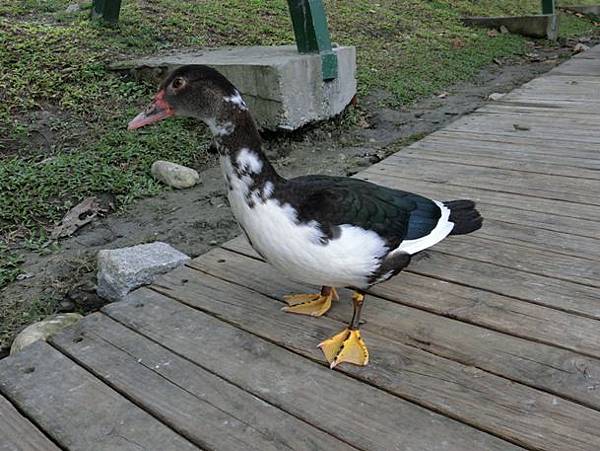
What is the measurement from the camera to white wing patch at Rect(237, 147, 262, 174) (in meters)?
2.04

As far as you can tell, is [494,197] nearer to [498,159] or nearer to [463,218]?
[498,159]

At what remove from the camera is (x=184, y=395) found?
6.57 ft

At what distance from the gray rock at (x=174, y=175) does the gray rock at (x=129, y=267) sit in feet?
3.99

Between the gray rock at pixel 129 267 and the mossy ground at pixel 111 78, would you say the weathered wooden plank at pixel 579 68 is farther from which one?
the gray rock at pixel 129 267

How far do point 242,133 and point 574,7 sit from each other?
41.4 ft

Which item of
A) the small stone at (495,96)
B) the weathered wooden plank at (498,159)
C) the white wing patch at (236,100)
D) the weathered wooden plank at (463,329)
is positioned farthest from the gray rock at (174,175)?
the small stone at (495,96)

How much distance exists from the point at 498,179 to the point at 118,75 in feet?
11.6

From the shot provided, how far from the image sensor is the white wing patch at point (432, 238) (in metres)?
2.25

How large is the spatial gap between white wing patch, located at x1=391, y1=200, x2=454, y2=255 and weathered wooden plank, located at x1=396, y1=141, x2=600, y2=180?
1.68 m

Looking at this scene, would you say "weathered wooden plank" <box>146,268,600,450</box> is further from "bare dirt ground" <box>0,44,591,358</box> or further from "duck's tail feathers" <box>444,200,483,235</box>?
"bare dirt ground" <box>0,44,591,358</box>

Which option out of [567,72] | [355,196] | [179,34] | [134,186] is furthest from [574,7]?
[355,196]

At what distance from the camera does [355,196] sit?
7.25ft

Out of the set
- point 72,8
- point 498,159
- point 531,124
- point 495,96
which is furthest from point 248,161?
point 72,8

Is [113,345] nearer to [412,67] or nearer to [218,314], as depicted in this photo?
[218,314]
